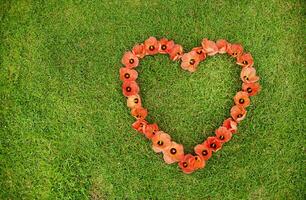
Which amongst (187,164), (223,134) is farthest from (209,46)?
(187,164)

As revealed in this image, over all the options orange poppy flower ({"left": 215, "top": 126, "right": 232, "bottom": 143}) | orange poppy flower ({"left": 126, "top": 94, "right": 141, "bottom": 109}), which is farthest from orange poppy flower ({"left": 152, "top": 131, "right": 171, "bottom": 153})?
orange poppy flower ({"left": 215, "top": 126, "right": 232, "bottom": 143})

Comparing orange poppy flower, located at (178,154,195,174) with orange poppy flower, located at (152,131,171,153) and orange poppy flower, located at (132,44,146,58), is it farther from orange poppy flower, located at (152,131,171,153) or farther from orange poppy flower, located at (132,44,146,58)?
orange poppy flower, located at (132,44,146,58)

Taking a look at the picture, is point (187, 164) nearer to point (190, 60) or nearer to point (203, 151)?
point (203, 151)

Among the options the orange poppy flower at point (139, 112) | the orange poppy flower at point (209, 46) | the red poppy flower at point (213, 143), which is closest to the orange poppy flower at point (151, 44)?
the orange poppy flower at point (209, 46)

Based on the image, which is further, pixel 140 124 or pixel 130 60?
pixel 130 60

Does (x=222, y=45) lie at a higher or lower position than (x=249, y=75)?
higher
